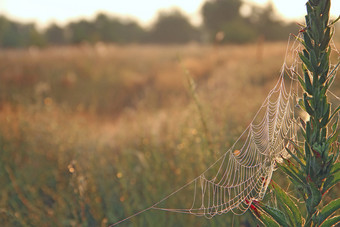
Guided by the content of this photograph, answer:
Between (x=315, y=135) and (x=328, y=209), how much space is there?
219 millimetres

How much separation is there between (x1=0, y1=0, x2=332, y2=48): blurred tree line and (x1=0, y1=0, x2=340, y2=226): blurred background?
13.9 inches

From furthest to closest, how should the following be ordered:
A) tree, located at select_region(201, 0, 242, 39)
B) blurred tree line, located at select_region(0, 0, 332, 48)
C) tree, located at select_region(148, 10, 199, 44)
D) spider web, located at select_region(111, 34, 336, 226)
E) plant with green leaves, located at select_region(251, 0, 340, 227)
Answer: tree, located at select_region(148, 10, 199, 44) → tree, located at select_region(201, 0, 242, 39) → blurred tree line, located at select_region(0, 0, 332, 48) → spider web, located at select_region(111, 34, 336, 226) → plant with green leaves, located at select_region(251, 0, 340, 227)

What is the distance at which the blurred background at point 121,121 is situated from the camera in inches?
102

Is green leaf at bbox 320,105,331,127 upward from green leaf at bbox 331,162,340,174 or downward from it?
upward

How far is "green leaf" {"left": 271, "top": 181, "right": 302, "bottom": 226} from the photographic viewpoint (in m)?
1.01

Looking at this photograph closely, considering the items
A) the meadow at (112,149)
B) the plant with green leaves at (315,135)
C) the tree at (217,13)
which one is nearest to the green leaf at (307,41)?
the plant with green leaves at (315,135)

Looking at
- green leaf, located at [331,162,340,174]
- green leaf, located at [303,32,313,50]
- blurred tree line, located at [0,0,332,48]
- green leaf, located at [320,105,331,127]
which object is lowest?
green leaf, located at [331,162,340,174]

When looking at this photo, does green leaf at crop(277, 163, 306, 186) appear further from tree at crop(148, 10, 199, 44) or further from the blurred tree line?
tree at crop(148, 10, 199, 44)

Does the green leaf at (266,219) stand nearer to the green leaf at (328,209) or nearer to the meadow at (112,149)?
the green leaf at (328,209)

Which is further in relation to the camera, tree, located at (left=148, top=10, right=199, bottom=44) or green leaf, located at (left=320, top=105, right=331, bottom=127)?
tree, located at (left=148, top=10, right=199, bottom=44)

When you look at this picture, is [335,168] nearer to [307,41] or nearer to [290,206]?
[290,206]

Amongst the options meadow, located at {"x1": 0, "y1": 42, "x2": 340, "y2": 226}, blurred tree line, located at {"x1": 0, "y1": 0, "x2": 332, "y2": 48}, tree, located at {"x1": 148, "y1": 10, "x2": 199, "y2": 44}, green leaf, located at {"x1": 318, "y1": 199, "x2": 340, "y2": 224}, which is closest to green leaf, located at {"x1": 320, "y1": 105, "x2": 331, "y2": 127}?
green leaf, located at {"x1": 318, "y1": 199, "x2": 340, "y2": 224}

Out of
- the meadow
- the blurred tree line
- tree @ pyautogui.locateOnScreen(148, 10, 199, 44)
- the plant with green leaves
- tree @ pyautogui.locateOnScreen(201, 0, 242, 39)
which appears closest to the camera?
the plant with green leaves

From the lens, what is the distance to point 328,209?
96 cm
